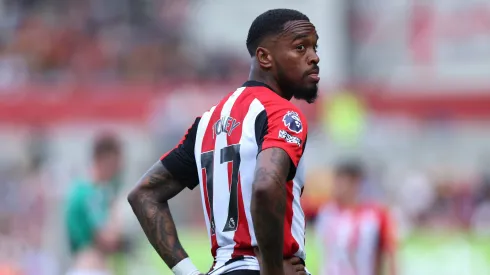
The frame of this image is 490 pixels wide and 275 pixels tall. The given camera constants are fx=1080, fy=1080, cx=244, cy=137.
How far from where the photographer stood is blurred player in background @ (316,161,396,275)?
8727 millimetres

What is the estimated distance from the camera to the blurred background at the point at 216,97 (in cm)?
1559

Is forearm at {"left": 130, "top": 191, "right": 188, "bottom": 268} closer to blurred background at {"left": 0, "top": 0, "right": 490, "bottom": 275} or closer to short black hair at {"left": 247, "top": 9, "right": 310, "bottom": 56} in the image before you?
short black hair at {"left": 247, "top": 9, "right": 310, "bottom": 56}

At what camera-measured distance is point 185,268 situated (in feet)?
14.2

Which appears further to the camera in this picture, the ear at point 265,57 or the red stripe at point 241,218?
the ear at point 265,57

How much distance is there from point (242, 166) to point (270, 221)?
1.09ft

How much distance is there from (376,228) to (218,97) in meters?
10.2

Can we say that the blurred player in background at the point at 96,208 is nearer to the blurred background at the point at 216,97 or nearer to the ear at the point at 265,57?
the blurred background at the point at 216,97

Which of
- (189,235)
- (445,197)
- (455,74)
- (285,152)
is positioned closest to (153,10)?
(455,74)

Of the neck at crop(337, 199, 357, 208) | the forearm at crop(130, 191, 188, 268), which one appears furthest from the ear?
the neck at crop(337, 199, 357, 208)

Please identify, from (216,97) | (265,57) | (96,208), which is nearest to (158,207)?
(265,57)

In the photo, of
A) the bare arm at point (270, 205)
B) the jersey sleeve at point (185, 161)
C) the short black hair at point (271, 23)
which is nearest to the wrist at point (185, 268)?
the jersey sleeve at point (185, 161)

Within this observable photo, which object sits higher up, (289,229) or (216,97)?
(216,97)

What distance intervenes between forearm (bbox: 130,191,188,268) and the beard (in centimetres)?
76

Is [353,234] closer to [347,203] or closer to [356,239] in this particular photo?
[356,239]
